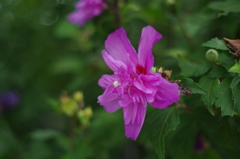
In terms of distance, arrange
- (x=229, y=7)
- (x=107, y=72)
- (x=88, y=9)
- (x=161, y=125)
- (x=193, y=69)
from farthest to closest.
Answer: (x=107, y=72)
(x=88, y=9)
(x=229, y=7)
(x=193, y=69)
(x=161, y=125)

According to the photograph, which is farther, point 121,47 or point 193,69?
point 193,69

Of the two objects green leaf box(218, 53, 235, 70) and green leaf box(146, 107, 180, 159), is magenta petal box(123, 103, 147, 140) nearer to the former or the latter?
green leaf box(146, 107, 180, 159)

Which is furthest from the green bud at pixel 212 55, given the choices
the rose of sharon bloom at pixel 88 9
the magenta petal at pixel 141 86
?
the rose of sharon bloom at pixel 88 9

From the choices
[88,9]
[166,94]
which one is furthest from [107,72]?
[166,94]

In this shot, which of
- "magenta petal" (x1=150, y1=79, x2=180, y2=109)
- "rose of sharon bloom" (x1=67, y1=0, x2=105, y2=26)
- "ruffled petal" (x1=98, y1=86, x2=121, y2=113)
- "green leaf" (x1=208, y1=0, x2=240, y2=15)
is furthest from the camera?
"rose of sharon bloom" (x1=67, y1=0, x2=105, y2=26)

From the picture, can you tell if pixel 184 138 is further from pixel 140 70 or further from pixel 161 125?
pixel 140 70

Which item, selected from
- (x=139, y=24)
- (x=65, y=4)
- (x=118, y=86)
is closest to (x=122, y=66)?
(x=118, y=86)

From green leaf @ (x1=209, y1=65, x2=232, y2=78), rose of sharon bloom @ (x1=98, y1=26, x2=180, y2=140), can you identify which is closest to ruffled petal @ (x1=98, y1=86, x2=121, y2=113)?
rose of sharon bloom @ (x1=98, y1=26, x2=180, y2=140)
